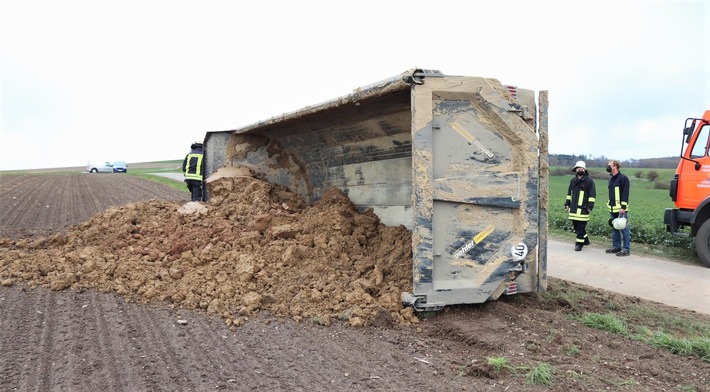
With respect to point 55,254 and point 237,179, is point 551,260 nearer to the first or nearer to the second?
point 237,179

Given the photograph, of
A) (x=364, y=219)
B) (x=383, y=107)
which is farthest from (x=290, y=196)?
(x=383, y=107)

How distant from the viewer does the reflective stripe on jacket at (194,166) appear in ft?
26.0

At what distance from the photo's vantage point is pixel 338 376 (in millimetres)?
3422

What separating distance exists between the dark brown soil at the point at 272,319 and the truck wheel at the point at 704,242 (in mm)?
3412

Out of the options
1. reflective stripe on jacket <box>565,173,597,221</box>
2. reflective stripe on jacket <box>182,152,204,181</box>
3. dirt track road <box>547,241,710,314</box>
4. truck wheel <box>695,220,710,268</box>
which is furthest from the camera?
reflective stripe on jacket <box>565,173,597,221</box>

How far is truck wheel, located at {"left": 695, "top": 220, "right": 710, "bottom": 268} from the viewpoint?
8.46m

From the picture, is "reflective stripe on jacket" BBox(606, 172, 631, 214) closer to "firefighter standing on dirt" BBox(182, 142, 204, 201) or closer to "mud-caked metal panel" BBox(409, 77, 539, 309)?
"mud-caked metal panel" BBox(409, 77, 539, 309)

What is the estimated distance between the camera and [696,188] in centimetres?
868

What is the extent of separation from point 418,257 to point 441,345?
28.4 inches

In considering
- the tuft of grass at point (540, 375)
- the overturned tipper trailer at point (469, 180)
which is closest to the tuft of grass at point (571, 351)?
the tuft of grass at point (540, 375)

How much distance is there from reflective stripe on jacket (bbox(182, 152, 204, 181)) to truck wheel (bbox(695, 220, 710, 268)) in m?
8.15

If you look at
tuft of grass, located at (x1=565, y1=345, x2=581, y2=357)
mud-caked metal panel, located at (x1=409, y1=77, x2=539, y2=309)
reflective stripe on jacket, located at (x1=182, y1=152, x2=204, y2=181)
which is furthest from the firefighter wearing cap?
reflective stripe on jacket, located at (x1=182, y1=152, x2=204, y2=181)

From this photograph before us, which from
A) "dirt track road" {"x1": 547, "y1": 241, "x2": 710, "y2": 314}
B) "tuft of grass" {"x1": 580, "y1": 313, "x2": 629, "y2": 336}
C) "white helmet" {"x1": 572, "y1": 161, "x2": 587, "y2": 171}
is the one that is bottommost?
"dirt track road" {"x1": 547, "y1": 241, "x2": 710, "y2": 314}

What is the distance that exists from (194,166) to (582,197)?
22.2 ft
